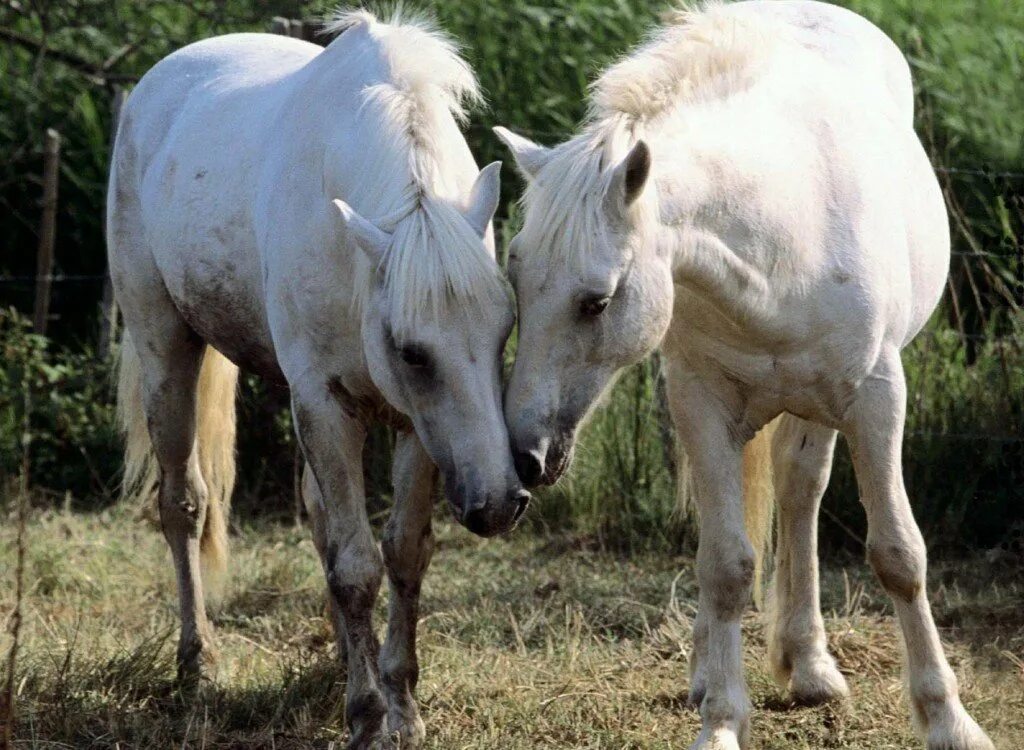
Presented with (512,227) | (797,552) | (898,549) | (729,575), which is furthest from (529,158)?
(512,227)

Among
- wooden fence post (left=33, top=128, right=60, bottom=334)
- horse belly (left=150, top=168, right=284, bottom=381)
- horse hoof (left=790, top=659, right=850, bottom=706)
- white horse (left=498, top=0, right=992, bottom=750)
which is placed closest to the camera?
white horse (left=498, top=0, right=992, bottom=750)

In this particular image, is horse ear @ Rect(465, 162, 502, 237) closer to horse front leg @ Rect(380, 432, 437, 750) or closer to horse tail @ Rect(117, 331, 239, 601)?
horse front leg @ Rect(380, 432, 437, 750)

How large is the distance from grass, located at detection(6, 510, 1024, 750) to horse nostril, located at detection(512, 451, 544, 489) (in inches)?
37.3

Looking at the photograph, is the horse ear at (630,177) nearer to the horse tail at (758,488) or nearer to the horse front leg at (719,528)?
the horse front leg at (719,528)

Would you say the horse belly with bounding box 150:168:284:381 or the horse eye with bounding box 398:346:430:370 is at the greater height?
the horse eye with bounding box 398:346:430:370

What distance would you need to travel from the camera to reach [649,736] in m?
4.08

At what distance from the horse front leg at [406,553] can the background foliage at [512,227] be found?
5.13ft

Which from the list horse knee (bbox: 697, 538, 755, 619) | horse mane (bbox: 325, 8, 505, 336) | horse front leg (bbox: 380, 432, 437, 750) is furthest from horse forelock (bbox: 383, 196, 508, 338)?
horse knee (bbox: 697, 538, 755, 619)

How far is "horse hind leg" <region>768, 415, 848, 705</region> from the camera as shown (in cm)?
448

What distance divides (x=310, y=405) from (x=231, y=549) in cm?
258

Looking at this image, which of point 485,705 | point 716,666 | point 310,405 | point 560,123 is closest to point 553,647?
point 485,705

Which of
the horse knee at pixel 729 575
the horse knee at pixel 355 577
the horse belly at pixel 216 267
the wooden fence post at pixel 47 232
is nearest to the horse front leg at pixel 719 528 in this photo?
the horse knee at pixel 729 575

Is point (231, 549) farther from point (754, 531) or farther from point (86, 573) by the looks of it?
point (754, 531)

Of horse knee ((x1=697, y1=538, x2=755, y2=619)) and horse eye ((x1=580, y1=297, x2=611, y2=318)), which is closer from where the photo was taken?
horse eye ((x1=580, y1=297, x2=611, y2=318))
